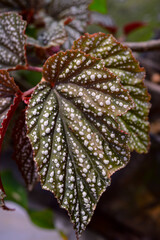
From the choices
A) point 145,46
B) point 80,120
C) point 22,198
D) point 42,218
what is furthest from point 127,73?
point 42,218

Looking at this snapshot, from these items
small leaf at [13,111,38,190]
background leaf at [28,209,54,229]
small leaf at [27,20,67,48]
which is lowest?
background leaf at [28,209,54,229]

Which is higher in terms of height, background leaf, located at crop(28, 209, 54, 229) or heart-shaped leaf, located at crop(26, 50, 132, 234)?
heart-shaped leaf, located at crop(26, 50, 132, 234)

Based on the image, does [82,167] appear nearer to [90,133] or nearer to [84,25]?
[90,133]

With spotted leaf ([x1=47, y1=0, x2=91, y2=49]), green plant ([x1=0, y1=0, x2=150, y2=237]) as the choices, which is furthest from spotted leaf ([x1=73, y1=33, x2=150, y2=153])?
spotted leaf ([x1=47, y1=0, x2=91, y2=49])

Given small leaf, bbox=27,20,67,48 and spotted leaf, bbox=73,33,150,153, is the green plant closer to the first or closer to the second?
spotted leaf, bbox=73,33,150,153

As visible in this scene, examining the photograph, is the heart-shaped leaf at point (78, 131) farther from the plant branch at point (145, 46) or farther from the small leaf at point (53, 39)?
the plant branch at point (145, 46)

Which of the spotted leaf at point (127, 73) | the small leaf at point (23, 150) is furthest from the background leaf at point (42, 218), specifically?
the spotted leaf at point (127, 73)

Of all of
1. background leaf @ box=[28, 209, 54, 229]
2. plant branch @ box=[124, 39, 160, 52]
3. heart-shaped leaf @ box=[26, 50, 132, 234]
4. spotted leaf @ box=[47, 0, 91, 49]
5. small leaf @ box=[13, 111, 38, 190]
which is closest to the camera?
heart-shaped leaf @ box=[26, 50, 132, 234]
